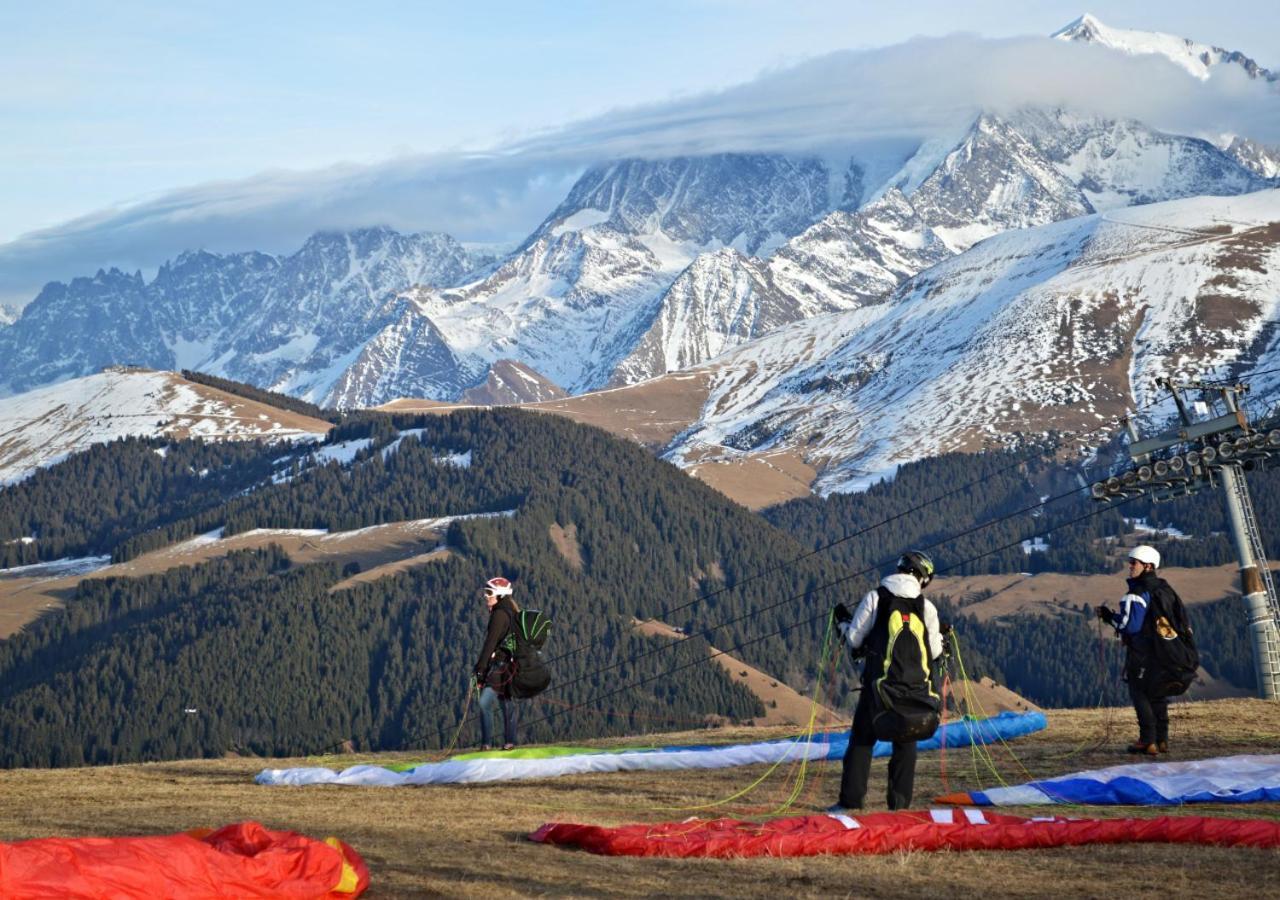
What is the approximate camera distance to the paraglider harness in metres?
28.5

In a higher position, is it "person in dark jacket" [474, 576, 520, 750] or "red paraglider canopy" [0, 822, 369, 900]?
"red paraglider canopy" [0, 822, 369, 900]

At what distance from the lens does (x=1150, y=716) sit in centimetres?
2867

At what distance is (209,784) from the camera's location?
32625 mm

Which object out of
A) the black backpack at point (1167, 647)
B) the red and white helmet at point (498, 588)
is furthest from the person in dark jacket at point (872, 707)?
the red and white helmet at point (498, 588)

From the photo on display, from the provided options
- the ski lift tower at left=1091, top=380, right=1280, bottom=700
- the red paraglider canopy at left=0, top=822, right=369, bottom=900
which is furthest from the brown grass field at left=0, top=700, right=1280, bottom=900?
the ski lift tower at left=1091, top=380, right=1280, bottom=700

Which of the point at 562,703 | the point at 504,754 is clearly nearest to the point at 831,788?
the point at 504,754

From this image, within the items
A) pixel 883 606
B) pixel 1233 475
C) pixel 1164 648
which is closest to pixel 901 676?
pixel 883 606

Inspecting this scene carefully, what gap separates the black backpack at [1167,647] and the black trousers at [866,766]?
26.5 feet

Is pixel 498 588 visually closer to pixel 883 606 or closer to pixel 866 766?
pixel 866 766

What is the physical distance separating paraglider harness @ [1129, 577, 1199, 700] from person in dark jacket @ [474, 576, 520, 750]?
12.5 meters

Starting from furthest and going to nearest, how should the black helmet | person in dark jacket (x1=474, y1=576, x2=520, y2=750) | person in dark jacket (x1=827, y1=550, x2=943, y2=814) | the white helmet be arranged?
person in dark jacket (x1=474, y1=576, x2=520, y2=750) → the white helmet → the black helmet → person in dark jacket (x1=827, y1=550, x2=943, y2=814)

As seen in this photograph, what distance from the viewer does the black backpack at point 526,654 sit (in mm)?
33281

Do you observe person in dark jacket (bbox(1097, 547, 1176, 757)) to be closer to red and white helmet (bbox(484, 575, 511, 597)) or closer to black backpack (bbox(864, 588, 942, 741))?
black backpack (bbox(864, 588, 942, 741))

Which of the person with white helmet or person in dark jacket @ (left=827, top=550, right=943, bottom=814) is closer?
person in dark jacket @ (left=827, top=550, right=943, bottom=814)
